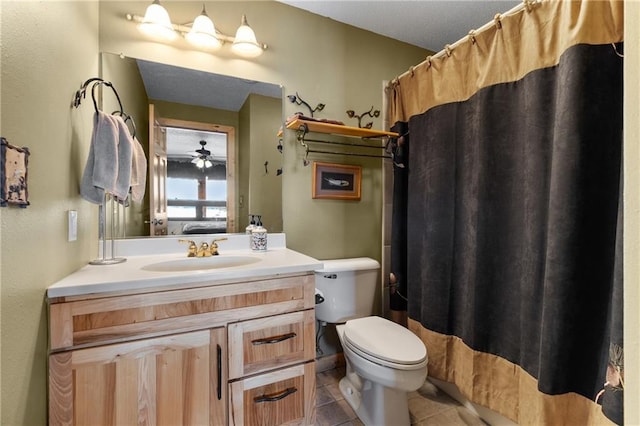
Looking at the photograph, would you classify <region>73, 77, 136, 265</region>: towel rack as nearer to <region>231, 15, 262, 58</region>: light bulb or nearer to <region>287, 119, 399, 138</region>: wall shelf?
<region>231, 15, 262, 58</region>: light bulb

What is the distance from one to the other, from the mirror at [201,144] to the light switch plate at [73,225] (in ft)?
1.04

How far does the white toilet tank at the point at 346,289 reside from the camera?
171 cm

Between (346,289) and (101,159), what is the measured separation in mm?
1392

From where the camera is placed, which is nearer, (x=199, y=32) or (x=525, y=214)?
(x=525, y=214)

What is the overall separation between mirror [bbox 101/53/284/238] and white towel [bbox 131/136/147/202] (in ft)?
0.18

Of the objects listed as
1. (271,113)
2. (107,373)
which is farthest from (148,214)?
(271,113)

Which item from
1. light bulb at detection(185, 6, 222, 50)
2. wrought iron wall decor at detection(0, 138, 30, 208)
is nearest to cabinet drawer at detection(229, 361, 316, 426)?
wrought iron wall decor at detection(0, 138, 30, 208)

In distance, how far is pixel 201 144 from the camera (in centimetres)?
158

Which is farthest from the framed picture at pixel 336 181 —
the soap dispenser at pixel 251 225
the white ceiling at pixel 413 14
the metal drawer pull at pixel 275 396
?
the metal drawer pull at pixel 275 396

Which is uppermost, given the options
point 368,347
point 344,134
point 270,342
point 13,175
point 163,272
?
point 344,134

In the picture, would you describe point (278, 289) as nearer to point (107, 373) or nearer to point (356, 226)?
point (107, 373)

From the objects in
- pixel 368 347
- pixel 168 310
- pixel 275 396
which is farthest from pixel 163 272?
pixel 368 347

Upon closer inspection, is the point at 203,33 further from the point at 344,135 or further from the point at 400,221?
the point at 400,221

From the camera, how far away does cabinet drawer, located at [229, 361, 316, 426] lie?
1.10 metres
